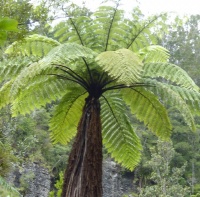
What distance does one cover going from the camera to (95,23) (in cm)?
337

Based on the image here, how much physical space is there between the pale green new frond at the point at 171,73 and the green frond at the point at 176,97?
0.28 feet

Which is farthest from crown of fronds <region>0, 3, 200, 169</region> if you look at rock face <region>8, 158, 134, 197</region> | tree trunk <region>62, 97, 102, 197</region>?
rock face <region>8, 158, 134, 197</region>

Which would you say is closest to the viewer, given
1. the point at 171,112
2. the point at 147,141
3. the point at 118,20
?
the point at 118,20

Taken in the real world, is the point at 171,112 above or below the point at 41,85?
above

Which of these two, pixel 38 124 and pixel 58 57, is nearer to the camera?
pixel 58 57

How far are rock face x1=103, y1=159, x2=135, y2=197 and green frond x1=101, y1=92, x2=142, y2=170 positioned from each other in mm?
9698

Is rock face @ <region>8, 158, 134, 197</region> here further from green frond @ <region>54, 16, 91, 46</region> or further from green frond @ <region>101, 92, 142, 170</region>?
green frond @ <region>54, 16, 91, 46</region>

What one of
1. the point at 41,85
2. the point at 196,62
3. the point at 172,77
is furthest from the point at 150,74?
the point at 196,62

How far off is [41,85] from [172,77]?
1.18 meters

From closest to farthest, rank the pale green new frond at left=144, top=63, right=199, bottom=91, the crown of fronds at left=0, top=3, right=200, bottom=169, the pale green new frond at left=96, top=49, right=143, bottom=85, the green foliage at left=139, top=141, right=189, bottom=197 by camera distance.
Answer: the pale green new frond at left=96, top=49, right=143, bottom=85 < the pale green new frond at left=144, top=63, right=199, bottom=91 < the crown of fronds at left=0, top=3, right=200, bottom=169 < the green foliage at left=139, top=141, right=189, bottom=197

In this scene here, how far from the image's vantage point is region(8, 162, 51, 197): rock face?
999 centimetres

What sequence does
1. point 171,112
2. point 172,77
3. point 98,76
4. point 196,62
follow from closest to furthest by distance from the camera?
point 172,77
point 98,76
point 171,112
point 196,62

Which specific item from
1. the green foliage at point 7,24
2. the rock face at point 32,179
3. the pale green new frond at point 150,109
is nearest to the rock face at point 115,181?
the rock face at point 32,179

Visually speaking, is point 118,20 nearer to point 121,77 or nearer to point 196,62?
point 121,77
